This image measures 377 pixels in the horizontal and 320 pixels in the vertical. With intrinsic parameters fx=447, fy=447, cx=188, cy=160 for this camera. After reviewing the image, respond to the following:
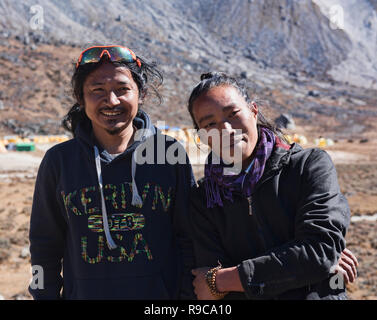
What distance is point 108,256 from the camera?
79.9 inches

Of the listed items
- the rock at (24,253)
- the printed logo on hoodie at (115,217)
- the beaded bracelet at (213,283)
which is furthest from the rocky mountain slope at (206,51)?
the beaded bracelet at (213,283)

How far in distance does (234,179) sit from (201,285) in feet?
1.57

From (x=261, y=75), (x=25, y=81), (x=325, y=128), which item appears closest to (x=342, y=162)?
(x=325, y=128)

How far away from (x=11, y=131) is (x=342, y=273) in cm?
2905

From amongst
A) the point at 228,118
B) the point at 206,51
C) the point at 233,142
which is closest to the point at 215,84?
the point at 228,118

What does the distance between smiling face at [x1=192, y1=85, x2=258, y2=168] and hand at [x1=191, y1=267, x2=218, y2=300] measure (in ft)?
1.66

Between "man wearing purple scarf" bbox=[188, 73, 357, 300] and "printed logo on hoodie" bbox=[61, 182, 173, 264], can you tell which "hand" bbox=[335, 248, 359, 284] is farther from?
"printed logo on hoodie" bbox=[61, 182, 173, 264]

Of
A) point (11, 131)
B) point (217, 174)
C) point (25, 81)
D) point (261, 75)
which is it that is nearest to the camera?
point (217, 174)

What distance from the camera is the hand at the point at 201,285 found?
6.23 ft

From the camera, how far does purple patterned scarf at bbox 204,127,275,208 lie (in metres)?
1.90

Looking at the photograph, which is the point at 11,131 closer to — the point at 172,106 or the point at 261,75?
the point at 172,106

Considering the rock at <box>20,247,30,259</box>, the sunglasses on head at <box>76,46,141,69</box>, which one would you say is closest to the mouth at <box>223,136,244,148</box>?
the sunglasses on head at <box>76,46,141,69</box>

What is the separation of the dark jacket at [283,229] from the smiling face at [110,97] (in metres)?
0.51

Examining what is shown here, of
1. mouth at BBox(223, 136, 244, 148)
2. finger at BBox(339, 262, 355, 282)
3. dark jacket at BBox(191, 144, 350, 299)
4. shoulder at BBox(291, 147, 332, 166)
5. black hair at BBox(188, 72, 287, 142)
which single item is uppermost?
black hair at BBox(188, 72, 287, 142)
